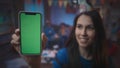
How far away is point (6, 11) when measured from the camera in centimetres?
64

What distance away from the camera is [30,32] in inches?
23.6

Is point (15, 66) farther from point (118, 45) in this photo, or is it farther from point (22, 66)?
point (118, 45)

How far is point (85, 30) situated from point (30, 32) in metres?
0.12

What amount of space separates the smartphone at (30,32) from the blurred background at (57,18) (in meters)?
0.02

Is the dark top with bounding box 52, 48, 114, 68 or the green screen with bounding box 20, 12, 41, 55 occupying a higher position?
the green screen with bounding box 20, 12, 41, 55

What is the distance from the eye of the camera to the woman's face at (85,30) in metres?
0.59

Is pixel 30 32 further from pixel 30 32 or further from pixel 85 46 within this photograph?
pixel 85 46

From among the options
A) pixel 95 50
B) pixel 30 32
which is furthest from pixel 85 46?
pixel 30 32

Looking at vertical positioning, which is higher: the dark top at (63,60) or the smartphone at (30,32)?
the smartphone at (30,32)

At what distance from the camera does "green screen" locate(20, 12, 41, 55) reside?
59 centimetres

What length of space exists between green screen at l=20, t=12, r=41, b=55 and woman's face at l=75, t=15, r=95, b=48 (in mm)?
88

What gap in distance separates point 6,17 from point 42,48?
0.38 ft

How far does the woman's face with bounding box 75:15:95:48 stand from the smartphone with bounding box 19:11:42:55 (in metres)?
0.09

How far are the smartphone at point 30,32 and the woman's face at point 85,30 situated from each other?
0.09m
